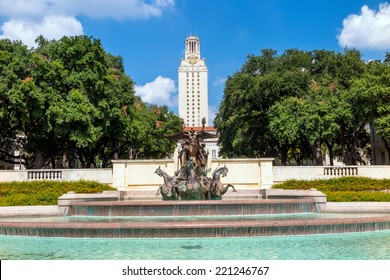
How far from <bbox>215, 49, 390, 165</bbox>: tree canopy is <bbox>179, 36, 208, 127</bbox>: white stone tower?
106649mm

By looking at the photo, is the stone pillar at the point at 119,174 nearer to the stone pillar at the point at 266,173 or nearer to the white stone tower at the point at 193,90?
the stone pillar at the point at 266,173

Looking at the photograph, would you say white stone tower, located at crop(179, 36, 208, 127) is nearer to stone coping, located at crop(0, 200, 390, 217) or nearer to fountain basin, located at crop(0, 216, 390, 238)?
stone coping, located at crop(0, 200, 390, 217)

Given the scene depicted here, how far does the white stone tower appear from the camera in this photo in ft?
522

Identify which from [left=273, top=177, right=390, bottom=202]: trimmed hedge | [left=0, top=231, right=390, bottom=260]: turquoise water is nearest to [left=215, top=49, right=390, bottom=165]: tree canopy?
[left=273, top=177, right=390, bottom=202]: trimmed hedge

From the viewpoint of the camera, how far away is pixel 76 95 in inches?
1265

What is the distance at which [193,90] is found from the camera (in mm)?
160375

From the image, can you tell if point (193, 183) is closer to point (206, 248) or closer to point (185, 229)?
point (185, 229)

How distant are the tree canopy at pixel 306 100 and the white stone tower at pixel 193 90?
107 m

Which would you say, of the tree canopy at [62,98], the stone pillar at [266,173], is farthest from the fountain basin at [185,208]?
the tree canopy at [62,98]

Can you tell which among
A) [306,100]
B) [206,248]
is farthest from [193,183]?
[306,100]

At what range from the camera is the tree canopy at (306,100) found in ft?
113

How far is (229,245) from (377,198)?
539 inches

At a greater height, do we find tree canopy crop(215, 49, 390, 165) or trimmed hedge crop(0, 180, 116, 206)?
tree canopy crop(215, 49, 390, 165)
